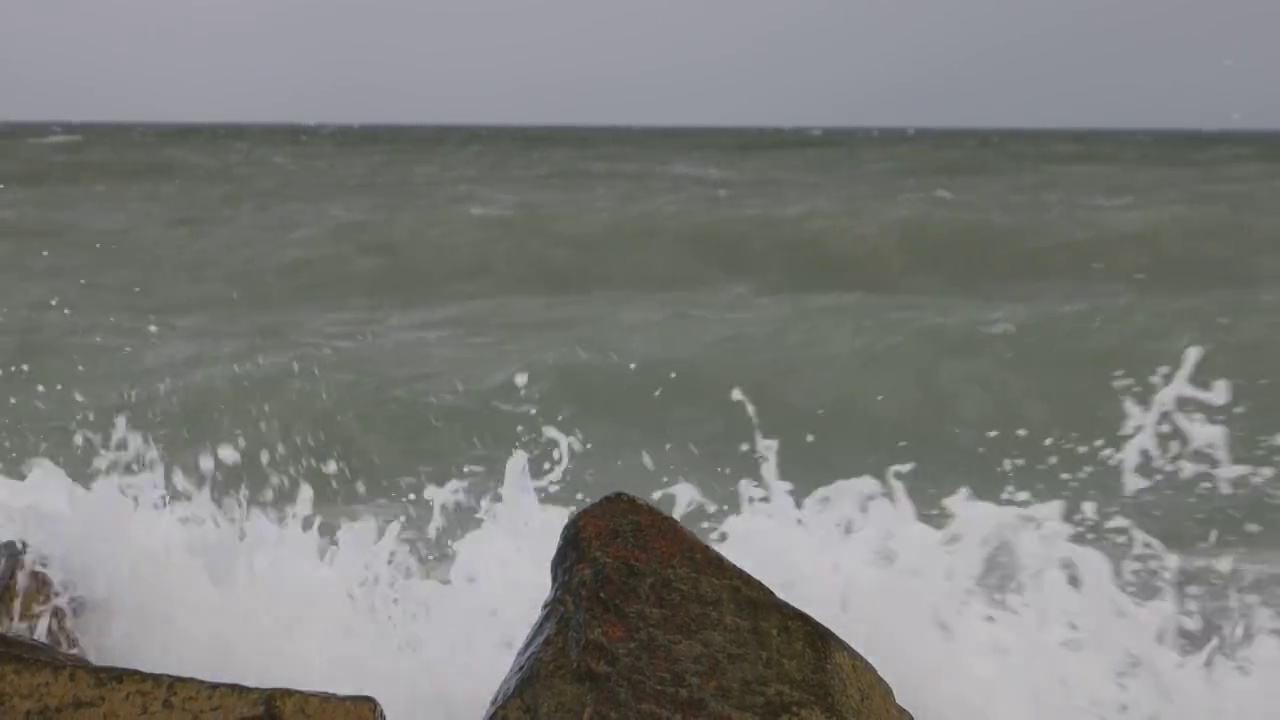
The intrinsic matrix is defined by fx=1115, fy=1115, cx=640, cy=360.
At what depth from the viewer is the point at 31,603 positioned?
244 centimetres

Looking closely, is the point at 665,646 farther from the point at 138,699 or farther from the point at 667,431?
the point at 667,431

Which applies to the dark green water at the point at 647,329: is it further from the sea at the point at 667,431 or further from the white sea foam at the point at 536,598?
the white sea foam at the point at 536,598

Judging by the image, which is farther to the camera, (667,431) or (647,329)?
(647,329)

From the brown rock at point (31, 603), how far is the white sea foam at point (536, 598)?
0.09 metres

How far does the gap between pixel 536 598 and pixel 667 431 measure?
4.58 ft

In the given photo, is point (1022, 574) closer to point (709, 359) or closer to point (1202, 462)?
point (1202, 462)

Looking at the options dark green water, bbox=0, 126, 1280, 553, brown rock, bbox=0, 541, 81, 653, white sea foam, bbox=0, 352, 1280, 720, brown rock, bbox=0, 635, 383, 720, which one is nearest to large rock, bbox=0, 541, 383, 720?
brown rock, bbox=0, 635, 383, 720

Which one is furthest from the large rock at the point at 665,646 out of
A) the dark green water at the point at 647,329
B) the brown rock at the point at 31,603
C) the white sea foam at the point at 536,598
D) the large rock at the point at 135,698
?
the dark green water at the point at 647,329

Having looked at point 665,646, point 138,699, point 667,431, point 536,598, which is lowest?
point 536,598

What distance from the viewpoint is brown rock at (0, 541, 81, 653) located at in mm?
2342

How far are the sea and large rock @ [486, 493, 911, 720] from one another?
3.14 feet

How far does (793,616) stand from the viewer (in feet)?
5.89

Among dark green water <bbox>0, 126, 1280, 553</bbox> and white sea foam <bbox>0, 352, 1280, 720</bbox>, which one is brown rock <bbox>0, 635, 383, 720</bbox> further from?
dark green water <bbox>0, 126, 1280, 553</bbox>

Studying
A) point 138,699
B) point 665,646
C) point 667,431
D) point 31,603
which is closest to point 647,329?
point 667,431
